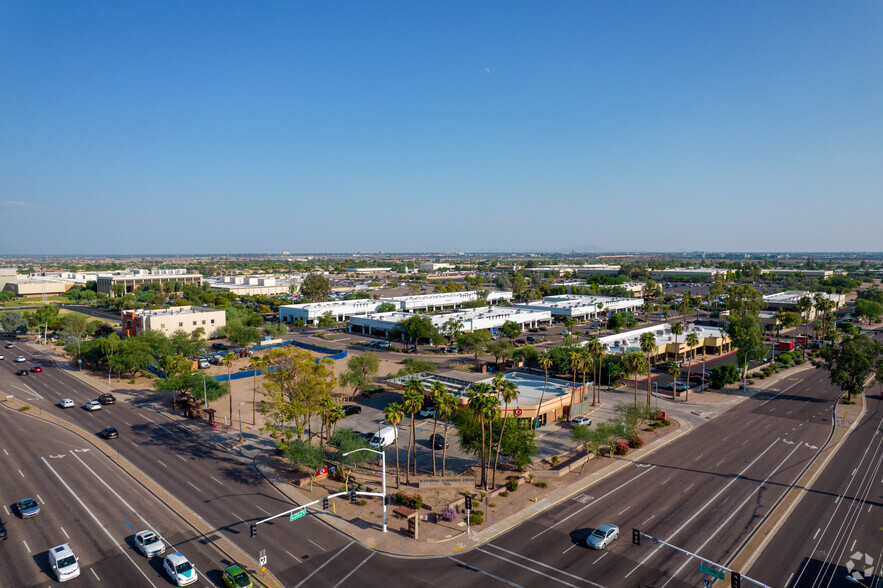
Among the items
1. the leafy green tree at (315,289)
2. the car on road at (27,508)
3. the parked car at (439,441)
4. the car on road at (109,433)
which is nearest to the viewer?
the car on road at (27,508)

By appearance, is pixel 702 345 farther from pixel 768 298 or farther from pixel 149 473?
Result: pixel 149 473

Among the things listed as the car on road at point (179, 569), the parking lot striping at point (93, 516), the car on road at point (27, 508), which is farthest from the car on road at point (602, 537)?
the car on road at point (27, 508)

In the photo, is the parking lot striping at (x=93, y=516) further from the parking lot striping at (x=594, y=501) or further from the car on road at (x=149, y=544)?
the parking lot striping at (x=594, y=501)

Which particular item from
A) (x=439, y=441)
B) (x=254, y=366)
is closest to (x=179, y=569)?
(x=254, y=366)

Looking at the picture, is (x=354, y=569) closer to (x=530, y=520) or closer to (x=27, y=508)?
(x=530, y=520)

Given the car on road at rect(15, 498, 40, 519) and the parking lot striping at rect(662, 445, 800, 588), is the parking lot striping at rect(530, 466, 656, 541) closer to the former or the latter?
the parking lot striping at rect(662, 445, 800, 588)

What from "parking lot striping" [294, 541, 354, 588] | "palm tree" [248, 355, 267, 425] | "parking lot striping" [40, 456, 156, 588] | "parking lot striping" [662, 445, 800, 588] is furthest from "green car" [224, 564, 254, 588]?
"parking lot striping" [662, 445, 800, 588]
